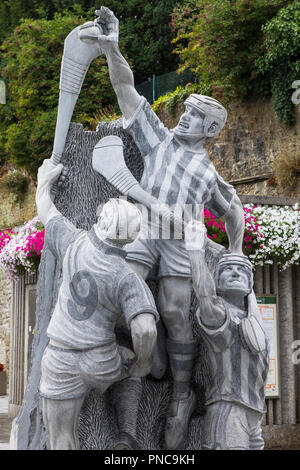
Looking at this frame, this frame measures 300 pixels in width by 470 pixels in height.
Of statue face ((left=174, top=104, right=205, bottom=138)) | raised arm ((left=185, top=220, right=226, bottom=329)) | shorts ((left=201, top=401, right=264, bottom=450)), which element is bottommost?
shorts ((left=201, top=401, right=264, bottom=450))

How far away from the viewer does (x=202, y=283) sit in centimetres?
328

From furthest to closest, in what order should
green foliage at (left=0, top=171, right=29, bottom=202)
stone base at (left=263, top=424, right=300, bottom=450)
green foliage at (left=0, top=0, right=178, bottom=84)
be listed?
green foliage at (left=0, top=171, right=29, bottom=202) → green foliage at (left=0, top=0, right=178, bottom=84) → stone base at (left=263, top=424, right=300, bottom=450)

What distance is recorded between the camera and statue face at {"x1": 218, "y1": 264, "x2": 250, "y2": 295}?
3.50m

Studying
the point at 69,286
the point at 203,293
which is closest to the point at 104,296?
the point at 69,286

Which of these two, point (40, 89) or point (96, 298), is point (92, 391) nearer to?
point (96, 298)

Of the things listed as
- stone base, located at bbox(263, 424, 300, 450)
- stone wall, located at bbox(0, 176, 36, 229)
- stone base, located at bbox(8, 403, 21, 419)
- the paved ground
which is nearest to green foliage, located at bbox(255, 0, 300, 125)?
stone base, located at bbox(263, 424, 300, 450)

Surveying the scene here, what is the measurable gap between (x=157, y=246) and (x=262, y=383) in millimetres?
923

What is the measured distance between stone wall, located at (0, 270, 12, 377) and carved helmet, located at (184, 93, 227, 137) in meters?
11.1

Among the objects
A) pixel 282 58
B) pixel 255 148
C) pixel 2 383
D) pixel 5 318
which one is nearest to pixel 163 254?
pixel 282 58

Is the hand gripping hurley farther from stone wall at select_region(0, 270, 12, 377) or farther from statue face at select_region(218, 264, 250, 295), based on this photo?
stone wall at select_region(0, 270, 12, 377)

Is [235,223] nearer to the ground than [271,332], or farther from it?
farther from it

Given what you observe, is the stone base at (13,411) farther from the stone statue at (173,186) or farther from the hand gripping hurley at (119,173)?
the hand gripping hurley at (119,173)

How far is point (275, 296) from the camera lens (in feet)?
21.8

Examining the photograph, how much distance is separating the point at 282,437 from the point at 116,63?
435 cm
